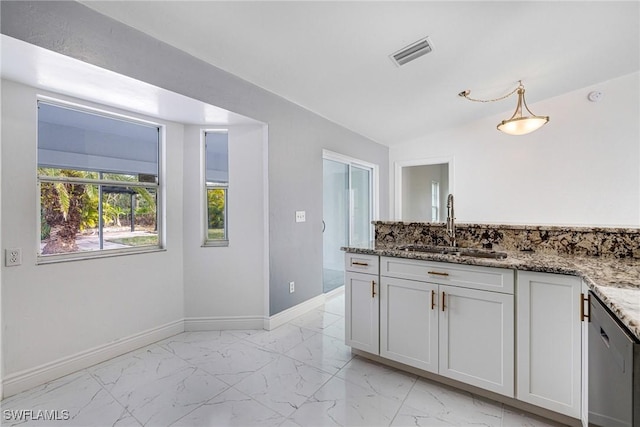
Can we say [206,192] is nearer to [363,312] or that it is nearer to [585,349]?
[363,312]

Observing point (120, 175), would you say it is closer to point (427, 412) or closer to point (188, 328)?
point (188, 328)

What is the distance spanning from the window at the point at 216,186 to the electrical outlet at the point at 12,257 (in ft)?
4.36

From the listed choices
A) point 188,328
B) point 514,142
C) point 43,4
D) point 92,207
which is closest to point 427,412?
point 188,328

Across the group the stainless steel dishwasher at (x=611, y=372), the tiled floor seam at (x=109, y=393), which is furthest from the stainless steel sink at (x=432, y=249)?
the tiled floor seam at (x=109, y=393)

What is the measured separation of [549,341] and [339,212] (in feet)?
9.90

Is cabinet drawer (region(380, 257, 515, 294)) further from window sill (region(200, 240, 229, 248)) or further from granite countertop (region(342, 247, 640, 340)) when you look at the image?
window sill (region(200, 240, 229, 248))

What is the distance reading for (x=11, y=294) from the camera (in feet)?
6.25

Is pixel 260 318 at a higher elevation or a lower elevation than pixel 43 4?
lower

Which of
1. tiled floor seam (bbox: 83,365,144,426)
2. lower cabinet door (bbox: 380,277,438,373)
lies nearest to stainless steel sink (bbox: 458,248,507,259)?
lower cabinet door (bbox: 380,277,438,373)

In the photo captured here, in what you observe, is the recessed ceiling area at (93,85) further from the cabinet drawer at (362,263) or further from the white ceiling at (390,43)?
the cabinet drawer at (362,263)

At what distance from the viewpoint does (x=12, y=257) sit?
1.91m

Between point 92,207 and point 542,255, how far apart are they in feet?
11.2

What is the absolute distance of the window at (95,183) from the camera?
212 cm

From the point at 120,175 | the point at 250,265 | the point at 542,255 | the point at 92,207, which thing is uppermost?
the point at 120,175
